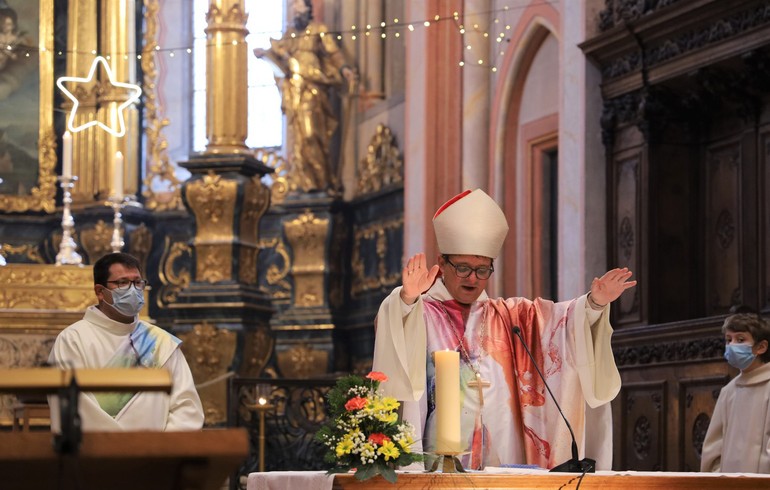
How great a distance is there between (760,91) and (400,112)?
258 inches

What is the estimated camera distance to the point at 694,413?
343 inches

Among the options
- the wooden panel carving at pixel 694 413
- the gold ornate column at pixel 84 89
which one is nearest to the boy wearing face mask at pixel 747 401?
the wooden panel carving at pixel 694 413

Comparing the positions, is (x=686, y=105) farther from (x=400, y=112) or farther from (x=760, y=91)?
(x=400, y=112)

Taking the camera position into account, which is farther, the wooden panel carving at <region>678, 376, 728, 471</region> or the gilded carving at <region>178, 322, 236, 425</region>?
the gilded carving at <region>178, 322, 236, 425</region>

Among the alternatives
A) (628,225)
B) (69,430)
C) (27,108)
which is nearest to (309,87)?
(27,108)

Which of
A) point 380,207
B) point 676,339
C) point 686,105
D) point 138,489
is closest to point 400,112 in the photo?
point 380,207

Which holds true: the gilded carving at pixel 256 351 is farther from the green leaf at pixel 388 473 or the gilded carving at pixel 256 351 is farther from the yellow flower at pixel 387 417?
the green leaf at pixel 388 473

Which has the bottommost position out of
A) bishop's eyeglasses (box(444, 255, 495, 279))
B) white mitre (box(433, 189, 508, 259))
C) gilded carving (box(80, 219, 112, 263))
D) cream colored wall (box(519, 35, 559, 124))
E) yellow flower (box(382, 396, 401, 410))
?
yellow flower (box(382, 396, 401, 410))

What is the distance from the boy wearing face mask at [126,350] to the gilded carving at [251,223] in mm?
6167

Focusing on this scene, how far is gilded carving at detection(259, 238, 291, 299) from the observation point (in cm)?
1652

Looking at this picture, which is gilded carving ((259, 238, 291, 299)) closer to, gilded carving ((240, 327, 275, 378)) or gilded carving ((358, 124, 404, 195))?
gilded carving ((358, 124, 404, 195))

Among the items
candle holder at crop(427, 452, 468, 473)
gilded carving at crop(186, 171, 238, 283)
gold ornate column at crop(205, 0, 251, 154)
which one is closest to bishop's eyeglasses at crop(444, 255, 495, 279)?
candle holder at crop(427, 452, 468, 473)

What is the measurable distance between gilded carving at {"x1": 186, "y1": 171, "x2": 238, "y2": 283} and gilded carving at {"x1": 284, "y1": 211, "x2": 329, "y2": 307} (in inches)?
172

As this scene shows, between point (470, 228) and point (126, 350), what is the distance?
140cm
